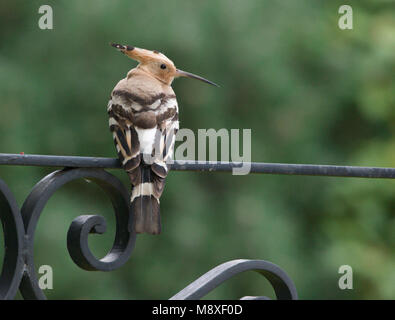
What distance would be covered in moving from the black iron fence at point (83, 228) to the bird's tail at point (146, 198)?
0.19 m

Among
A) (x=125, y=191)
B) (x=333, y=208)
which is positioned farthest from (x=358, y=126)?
(x=125, y=191)

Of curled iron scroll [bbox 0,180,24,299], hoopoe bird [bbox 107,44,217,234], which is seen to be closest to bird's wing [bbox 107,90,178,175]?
hoopoe bird [bbox 107,44,217,234]

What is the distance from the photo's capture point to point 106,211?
6.79 meters

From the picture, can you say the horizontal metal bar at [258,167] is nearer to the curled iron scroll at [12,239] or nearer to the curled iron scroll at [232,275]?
the curled iron scroll at [12,239]

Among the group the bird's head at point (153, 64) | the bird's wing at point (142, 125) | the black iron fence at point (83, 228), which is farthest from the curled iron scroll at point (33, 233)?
the bird's head at point (153, 64)

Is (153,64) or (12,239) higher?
(153,64)

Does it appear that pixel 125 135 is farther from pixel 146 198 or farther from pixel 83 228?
pixel 83 228

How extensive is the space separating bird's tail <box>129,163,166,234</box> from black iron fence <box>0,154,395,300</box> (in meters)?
0.19

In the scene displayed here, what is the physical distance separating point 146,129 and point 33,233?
1.41m

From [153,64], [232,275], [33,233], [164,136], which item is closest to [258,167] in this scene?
[232,275]

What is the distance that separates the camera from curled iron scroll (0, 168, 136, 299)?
1.56 meters

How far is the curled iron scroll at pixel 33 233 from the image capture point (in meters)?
1.56

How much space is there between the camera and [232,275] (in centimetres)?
183
